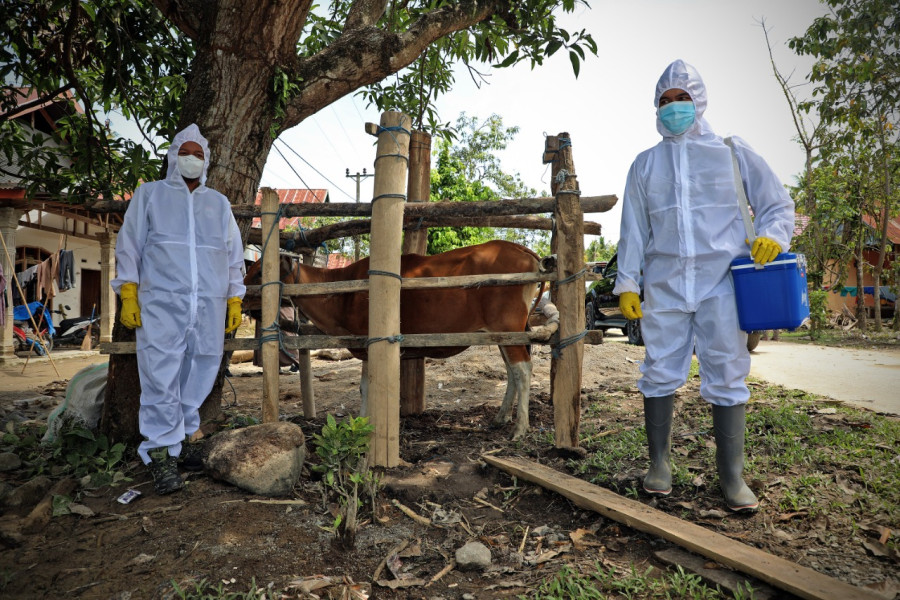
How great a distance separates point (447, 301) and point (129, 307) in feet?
7.93

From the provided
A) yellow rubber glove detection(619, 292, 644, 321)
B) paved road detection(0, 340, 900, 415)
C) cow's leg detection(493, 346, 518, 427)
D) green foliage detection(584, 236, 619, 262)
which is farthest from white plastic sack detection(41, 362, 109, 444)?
green foliage detection(584, 236, 619, 262)

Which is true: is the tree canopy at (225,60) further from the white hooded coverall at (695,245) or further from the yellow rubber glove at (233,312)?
the white hooded coverall at (695,245)

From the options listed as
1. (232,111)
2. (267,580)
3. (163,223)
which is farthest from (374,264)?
(267,580)

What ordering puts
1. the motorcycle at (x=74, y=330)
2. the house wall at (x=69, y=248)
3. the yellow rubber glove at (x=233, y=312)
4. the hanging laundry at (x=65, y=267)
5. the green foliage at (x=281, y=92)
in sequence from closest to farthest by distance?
the yellow rubber glove at (x=233, y=312) < the green foliage at (x=281, y=92) < the hanging laundry at (x=65, y=267) < the motorcycle at (x=74, y=330) < the house wall at (x=69, y=248)

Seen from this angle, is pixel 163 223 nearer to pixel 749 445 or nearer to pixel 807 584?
pixel 807 584

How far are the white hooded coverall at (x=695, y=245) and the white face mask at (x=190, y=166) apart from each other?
2.81 m

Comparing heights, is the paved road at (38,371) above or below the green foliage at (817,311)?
below

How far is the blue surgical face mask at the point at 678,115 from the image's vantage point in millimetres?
3199

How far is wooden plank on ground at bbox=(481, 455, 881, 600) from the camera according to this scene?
79.6 inches

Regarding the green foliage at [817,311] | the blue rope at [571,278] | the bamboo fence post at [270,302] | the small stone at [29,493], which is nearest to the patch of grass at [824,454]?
the blue rope at [571,278]

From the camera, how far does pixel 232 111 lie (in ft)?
14.1

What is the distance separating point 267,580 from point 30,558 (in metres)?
1.18

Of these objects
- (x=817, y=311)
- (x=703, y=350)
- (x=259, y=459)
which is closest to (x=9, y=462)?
(x=259, y=459)

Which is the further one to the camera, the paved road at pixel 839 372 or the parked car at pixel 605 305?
the parked car at pixel 605 305
